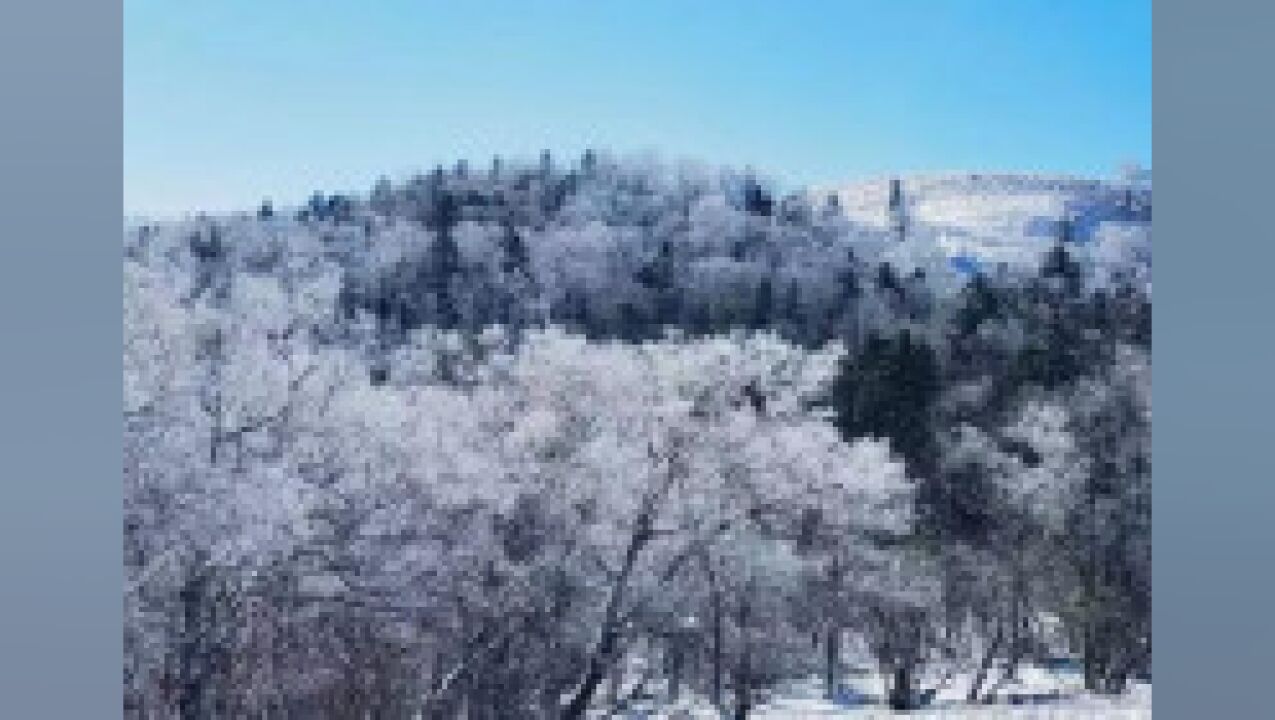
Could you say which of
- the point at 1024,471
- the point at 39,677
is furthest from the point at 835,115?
the point at 39,677

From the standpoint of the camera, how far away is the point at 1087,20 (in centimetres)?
372

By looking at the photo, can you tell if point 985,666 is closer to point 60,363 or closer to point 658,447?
point 658,447

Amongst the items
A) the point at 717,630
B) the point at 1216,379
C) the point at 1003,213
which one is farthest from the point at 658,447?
the point at 1216,379

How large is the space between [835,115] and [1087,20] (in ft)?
2.28

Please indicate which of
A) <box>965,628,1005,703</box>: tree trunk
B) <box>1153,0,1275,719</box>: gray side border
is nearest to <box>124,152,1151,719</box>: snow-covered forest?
<box>965,628,1005,703</box>: tree trunk

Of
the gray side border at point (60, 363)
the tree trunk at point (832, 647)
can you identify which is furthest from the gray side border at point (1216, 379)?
the gray side border at point (60, 363)

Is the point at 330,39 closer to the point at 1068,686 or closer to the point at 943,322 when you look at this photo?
the point at 943,322

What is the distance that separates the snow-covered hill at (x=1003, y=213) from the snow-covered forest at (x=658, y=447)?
0.03 feet

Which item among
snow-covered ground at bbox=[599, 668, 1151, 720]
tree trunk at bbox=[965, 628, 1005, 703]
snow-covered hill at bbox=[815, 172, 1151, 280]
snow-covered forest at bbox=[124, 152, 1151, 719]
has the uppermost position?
snow-covered hill at bbox=[815, 172, 1151, 280]

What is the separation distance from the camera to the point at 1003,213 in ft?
11.6

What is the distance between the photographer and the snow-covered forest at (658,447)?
3.37 meters

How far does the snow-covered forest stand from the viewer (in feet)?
11.1

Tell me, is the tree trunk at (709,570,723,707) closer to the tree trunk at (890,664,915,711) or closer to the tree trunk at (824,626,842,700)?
the tree trunk at (824,626,842,700)

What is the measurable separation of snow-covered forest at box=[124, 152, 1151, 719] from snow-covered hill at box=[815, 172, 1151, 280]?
11 millimetres
